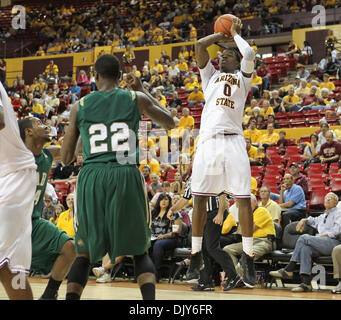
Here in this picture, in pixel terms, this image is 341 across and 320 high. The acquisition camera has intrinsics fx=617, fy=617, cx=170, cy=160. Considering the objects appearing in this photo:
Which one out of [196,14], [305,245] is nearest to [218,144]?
[305,245]

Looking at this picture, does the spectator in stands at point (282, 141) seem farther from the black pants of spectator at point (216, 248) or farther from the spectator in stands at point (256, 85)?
the black pants of spectator at point (216, 248)

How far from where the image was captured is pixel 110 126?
4184 mm

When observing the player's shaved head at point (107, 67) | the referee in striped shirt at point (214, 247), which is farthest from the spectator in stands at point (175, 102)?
the player's shaved head at point (107, 67)

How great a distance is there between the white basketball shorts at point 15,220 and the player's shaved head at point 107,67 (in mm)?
891

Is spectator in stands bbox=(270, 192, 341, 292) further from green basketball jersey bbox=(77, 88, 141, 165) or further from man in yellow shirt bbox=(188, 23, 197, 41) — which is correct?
man in yellow shirt bbox=(188, 23, 197, 41)

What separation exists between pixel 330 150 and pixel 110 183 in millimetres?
8489

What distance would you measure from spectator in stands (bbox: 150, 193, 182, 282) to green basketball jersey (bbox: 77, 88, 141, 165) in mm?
5623

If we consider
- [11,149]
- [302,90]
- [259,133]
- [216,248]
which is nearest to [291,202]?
[216,248]

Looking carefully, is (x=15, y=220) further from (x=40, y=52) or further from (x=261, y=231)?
(x=40, y=52)

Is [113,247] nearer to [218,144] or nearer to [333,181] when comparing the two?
→ [218,144]

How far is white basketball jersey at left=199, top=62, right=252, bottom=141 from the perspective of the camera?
5691mm

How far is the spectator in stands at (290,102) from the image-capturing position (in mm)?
15383

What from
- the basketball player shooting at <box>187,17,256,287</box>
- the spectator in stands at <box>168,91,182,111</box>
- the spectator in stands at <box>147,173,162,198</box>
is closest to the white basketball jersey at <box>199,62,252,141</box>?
the basketball player shooting at <box>187,17,256,287</box>
